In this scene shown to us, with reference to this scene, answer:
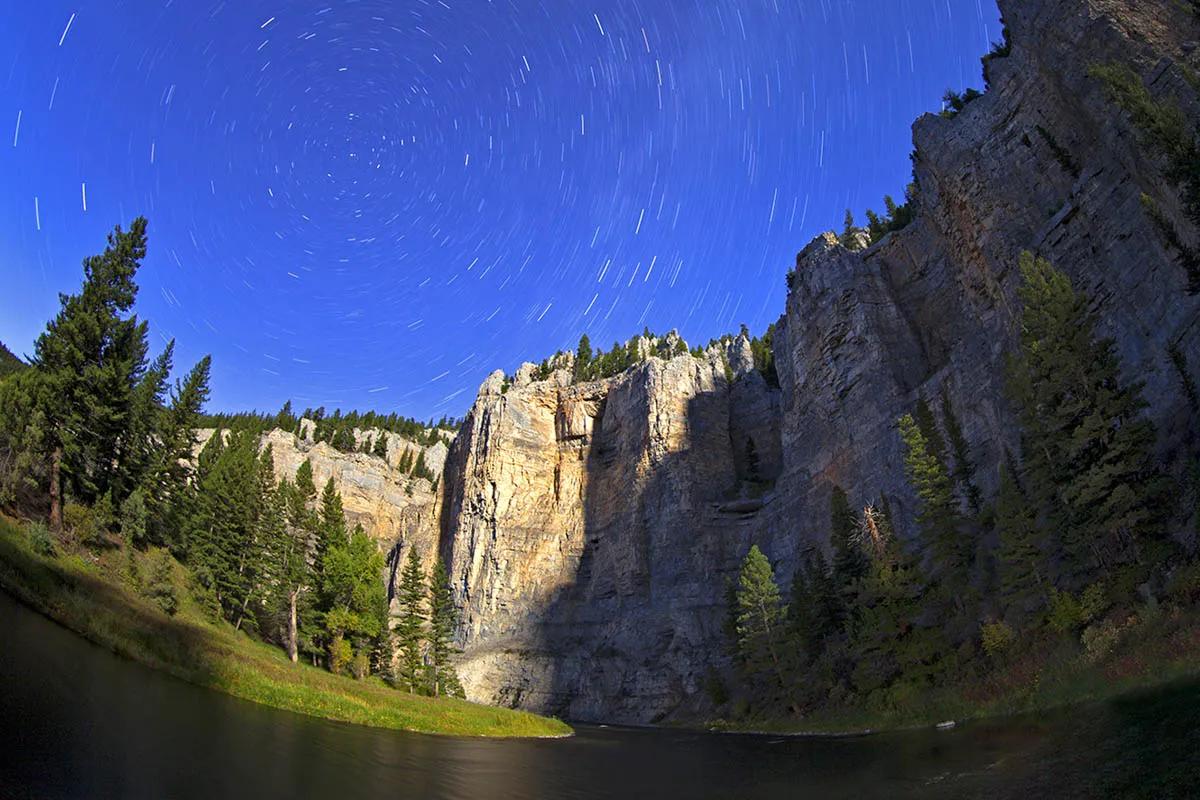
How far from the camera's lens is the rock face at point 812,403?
37.7 m

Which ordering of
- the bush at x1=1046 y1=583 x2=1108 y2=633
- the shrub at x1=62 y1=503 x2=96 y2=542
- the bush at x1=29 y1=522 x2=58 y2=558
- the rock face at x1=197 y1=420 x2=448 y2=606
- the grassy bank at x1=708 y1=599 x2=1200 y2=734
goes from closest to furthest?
the grassy bank at x1=708 y1=599 x2=1200 y2=734, the bush at x1=29 y1=522 x2=58 y2=558, the bush at x1=1046 y1=583 x2=1108 y2=633, the shrub at x1=62 y1=503 x2=96 y2=542, the rock face at x1=197 y1=420 x2=448 y2=606

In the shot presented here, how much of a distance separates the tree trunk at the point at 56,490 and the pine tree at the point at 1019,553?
4788cm

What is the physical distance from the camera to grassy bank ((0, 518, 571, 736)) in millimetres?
23469

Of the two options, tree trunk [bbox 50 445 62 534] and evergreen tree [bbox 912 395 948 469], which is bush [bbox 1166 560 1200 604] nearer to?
evergreen tree [bbox 912 395 948 469]

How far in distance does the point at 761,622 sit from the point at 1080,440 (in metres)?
35.4

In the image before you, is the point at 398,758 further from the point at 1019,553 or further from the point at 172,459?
the point at 172,459

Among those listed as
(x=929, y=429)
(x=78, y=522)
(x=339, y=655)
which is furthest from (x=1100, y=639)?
(x=78, y=522)

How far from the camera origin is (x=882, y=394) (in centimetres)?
6400

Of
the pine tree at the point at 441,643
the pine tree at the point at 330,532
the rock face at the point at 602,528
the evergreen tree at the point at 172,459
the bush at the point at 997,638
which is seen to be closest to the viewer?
the bush at the point at 997,638

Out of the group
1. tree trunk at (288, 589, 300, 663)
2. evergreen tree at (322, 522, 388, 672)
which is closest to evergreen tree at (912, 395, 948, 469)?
evergreen tree at (322, 522, 388, 672)

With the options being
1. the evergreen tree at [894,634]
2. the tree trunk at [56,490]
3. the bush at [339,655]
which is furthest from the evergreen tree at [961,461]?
the tree trunk at [56,490]

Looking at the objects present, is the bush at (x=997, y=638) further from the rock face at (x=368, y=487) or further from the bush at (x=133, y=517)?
the rock face at (x=368, y=487)

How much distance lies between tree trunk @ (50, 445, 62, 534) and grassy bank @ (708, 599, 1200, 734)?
142ft

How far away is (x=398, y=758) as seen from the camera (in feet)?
68.2
